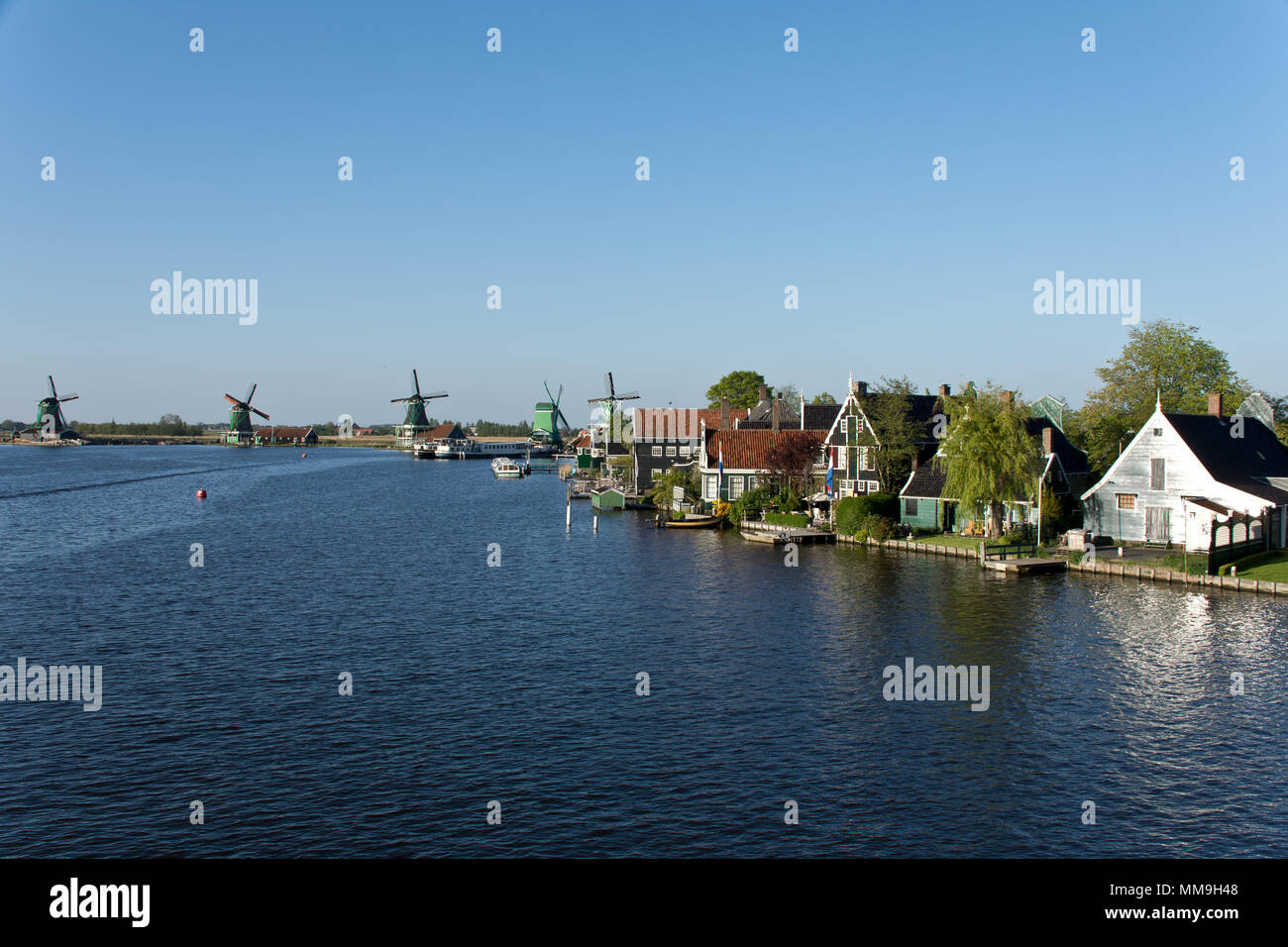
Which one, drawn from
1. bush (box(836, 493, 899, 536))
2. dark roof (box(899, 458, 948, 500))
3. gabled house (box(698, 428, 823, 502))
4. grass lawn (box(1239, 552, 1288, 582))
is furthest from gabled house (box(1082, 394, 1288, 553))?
gabled house (box(698, 428, 823, 502))

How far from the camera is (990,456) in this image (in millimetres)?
61188

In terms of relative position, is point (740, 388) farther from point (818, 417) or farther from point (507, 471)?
point (818, 417)

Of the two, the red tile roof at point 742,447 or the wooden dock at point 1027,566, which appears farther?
the red tile roof at point 742,447

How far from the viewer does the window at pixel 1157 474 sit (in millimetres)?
58250

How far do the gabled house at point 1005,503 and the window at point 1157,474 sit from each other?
774 centimetres

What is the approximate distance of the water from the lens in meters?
22.3

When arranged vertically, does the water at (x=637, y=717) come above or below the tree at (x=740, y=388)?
below

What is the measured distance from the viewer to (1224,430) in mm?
62375

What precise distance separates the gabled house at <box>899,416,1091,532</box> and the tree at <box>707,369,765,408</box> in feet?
305

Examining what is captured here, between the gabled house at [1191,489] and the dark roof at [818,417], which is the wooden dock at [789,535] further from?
the gabled house at [1191,489]

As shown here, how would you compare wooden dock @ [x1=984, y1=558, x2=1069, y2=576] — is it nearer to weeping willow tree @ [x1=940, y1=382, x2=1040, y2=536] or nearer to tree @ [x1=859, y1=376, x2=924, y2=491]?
weeping willow tree @ [x1=940, y1=382, x2=1040, y2=536]

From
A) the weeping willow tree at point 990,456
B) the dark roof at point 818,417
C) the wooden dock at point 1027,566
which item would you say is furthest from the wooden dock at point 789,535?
the dark roof at point 818,417
